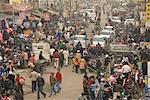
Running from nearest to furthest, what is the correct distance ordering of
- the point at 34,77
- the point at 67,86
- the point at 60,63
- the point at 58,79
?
the point at 34,77 → the point at 58,79 → the point at 67,86 → the point at 60,63

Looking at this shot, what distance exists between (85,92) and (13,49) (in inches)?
409

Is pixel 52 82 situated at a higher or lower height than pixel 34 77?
lower

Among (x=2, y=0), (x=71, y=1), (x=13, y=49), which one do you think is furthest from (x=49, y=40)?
(x=71, y=1)

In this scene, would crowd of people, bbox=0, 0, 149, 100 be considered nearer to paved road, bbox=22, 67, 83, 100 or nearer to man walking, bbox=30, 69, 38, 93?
man walking, bbox=30, 69, 38, 93

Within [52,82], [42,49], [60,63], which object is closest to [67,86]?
[52,82]

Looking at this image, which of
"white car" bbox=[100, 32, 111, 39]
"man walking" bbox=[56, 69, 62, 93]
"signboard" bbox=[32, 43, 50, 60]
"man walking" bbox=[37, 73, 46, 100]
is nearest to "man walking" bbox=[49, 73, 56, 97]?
"man walking" bbox=[56, 69, 62, 93]

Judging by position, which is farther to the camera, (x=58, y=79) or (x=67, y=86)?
(x=67, y=86)

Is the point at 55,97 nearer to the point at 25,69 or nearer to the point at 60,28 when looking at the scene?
the point at 25,69

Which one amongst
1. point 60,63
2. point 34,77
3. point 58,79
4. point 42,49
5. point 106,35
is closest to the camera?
point 34,77

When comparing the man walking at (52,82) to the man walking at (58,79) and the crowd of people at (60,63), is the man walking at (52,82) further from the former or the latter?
the man walking at (58,79)

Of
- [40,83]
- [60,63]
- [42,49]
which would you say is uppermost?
[42,49]

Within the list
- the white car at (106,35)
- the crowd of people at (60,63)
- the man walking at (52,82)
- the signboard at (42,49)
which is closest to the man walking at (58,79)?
the crowd of people at (60,63)

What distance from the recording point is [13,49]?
113ft

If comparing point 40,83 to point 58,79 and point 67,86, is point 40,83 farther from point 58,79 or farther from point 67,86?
point 67,86
